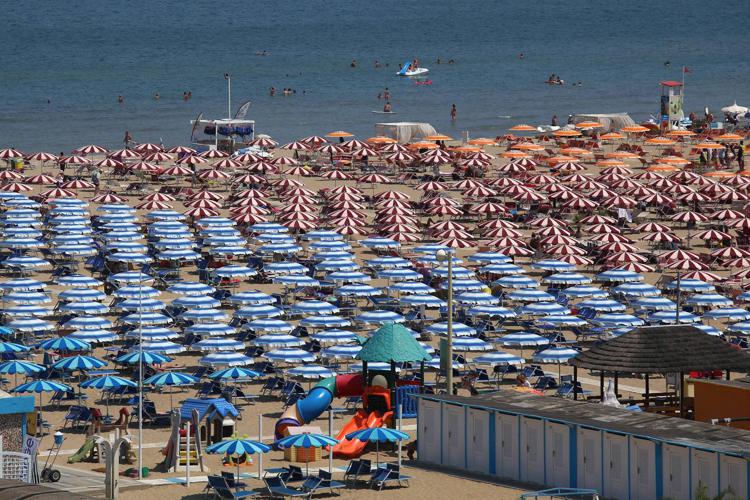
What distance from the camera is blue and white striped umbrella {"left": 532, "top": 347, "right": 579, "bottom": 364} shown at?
35.7 m

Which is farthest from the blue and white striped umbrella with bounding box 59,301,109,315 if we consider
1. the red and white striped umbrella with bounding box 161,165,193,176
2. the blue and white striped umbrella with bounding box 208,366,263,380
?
the red and white striped umbrella with bounding box 161,165,193,176

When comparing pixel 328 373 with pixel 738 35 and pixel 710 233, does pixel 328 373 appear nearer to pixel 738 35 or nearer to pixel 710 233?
pixel 710 233

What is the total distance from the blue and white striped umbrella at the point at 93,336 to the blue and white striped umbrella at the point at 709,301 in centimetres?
1410

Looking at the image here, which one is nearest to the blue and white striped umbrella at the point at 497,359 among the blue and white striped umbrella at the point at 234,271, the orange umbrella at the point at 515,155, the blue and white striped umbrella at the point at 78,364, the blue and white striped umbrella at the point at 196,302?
the blue and white striped umbrella at the point at 196,302

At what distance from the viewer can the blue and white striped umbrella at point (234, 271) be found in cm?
4356

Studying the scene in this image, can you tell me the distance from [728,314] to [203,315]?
12.5 metres

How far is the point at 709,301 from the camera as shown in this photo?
40906 millimetres

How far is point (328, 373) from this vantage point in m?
34.2

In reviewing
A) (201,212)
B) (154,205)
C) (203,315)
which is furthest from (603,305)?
(154,205)

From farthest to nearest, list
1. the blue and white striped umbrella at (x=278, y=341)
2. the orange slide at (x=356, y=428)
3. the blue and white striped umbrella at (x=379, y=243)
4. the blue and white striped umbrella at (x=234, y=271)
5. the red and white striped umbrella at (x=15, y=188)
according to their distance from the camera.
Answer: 1. the red and white striped umbrella at (x=15, y=188)
2. the blue and white striped umbrella at (x=379, y=243)
3. the blue and white striped umbrella at (x=234, y=271)
4. the blue and white striped umbrella at (x=278, y=341)
5. the orange slide at (x=356, y=428)

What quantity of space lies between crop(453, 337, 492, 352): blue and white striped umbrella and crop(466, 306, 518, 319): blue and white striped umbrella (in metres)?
2.39

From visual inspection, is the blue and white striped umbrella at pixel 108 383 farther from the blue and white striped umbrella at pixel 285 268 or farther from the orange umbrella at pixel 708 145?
the orange umbrella at pixel 708 145

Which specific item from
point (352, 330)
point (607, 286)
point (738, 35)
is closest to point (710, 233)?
point (607, 286)

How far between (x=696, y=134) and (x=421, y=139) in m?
12.8
